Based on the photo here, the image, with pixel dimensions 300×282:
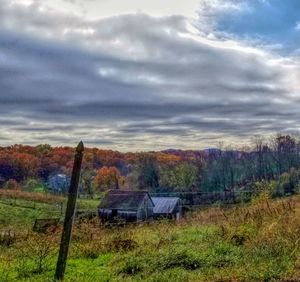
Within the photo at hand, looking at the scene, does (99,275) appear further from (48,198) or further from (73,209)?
(48,198)

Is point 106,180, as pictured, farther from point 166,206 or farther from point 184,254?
point 184,254

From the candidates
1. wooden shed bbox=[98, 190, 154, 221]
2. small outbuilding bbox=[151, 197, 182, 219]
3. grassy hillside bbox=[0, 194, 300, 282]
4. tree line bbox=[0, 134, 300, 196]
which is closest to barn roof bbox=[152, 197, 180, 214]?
small outbuilding bbox=[151, 197, 182, 219]

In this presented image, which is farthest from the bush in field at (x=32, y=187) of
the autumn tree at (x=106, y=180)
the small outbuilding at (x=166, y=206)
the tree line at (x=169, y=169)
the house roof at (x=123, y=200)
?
the house roof at (x=123, y=200)

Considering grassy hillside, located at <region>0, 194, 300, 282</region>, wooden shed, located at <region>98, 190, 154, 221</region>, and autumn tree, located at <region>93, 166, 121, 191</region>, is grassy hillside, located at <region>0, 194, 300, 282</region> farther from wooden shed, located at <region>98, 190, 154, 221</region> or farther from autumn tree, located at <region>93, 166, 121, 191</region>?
autumn tree, located at <region>93, 166, 121, 191</region>

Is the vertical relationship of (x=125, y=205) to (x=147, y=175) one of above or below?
below

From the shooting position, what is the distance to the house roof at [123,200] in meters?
47.8

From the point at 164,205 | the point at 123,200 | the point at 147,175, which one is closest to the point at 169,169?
the point at 147,175

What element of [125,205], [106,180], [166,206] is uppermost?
[106,180]

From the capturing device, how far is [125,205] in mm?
48094

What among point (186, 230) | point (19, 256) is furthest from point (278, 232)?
point (19, 256)

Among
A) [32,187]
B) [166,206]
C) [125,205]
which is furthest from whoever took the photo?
[32,187]

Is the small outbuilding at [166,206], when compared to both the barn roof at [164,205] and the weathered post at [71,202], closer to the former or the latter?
the barn roof at [164,205]

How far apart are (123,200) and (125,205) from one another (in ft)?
2.59

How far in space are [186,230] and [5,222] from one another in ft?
103
